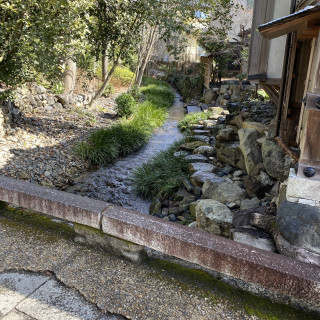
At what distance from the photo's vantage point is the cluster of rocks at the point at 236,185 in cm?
350

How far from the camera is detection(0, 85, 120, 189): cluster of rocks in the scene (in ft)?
21.7

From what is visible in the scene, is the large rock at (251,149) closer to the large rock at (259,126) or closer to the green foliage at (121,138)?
the large rock at (259,126)

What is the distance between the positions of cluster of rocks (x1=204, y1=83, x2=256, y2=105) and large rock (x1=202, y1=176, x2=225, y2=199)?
651 centimetres

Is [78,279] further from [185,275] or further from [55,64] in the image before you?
[55,64]

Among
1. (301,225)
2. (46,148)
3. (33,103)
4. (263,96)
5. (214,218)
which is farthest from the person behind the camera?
(263,96)

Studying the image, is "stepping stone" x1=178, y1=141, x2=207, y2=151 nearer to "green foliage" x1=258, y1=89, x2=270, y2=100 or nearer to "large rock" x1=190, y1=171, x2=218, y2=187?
"large rock" x1=190, y1=171, x2=218, y2=187

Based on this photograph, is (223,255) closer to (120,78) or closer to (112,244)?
(112,244)

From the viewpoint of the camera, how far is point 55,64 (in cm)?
662

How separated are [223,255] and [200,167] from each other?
15.1 ft

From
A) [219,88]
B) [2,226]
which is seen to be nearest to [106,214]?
[2,226]

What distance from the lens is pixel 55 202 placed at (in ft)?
8.60

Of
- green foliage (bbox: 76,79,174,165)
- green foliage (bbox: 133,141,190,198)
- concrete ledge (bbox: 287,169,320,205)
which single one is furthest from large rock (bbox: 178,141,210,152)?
concrete ledge (bbox: 287,169,320,205)

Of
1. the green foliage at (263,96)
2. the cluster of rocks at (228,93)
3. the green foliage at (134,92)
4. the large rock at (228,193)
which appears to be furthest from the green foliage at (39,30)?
the green foliage at (134,92)

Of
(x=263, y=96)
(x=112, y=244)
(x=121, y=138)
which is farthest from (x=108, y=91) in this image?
(x=112, y=244)
